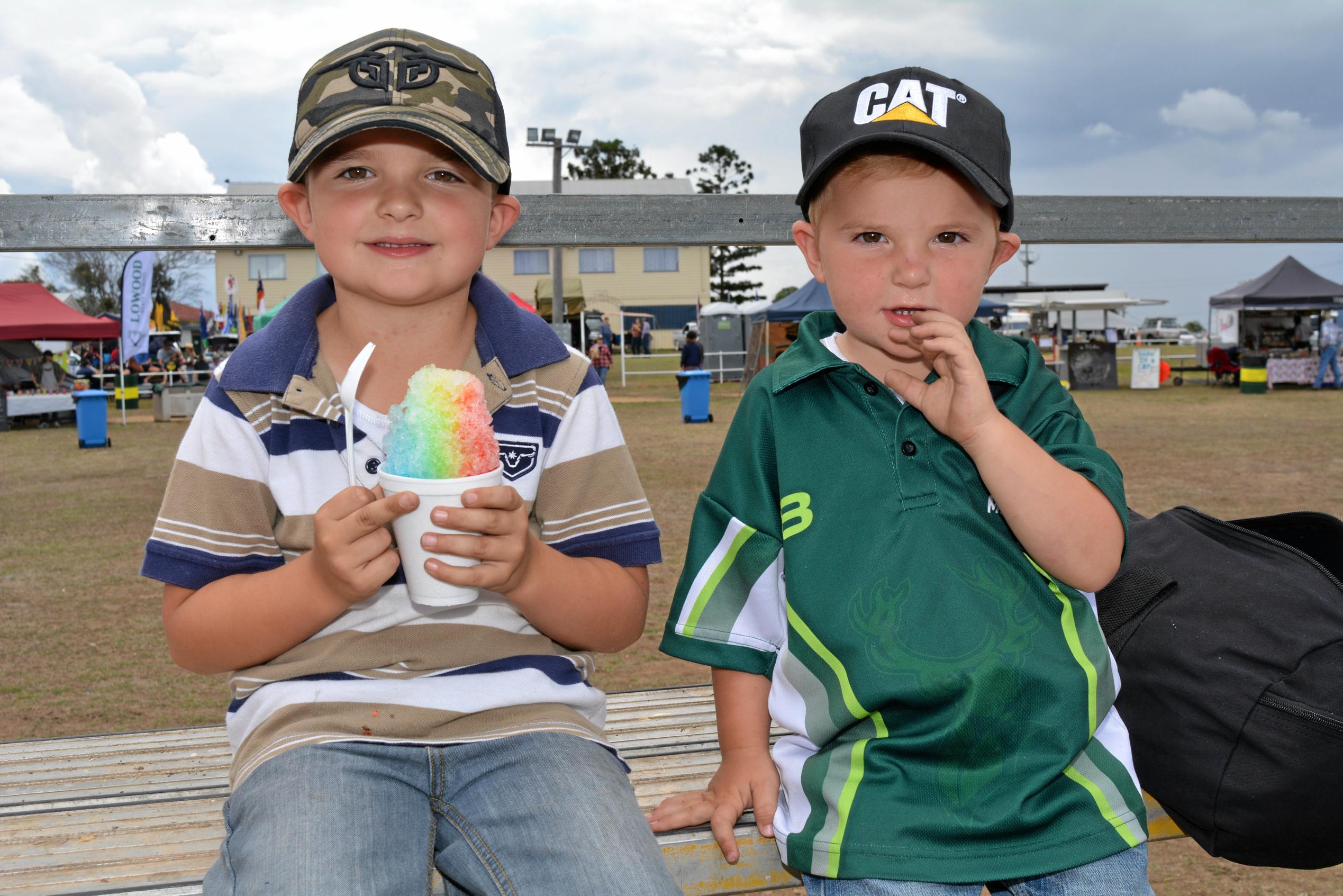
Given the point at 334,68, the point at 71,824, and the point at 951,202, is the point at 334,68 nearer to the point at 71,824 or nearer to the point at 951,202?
the point at 951,202


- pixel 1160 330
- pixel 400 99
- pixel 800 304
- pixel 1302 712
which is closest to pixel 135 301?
pixel 800 304

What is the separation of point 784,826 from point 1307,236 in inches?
98.3

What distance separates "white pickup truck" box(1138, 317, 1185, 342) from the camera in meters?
61.3

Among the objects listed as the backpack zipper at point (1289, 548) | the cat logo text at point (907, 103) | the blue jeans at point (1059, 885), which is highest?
the cat logo text at point (907, 103)

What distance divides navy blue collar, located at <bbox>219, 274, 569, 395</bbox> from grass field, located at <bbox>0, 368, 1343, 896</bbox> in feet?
7.75

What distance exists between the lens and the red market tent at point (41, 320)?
76.4ft

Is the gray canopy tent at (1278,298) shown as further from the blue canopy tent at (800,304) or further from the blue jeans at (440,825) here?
the blue jeans at (440,825)

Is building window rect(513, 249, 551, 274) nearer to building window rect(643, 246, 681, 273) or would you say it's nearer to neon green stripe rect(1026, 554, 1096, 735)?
building window rect(643, 246, 681, 273)

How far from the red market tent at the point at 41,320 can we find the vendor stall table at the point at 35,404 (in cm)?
255

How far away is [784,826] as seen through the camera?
1764 mm

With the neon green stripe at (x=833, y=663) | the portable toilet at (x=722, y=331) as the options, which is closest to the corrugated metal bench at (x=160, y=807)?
the neon green stripe at (x=833, y=663)

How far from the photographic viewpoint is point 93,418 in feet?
51.2

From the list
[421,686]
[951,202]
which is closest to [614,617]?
[421,686]

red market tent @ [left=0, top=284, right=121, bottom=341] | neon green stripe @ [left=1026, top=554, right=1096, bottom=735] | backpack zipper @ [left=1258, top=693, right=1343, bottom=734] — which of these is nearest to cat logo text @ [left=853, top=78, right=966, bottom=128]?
neon green stripe @ [left=1026, top=554, right=1096, bottom=735]
